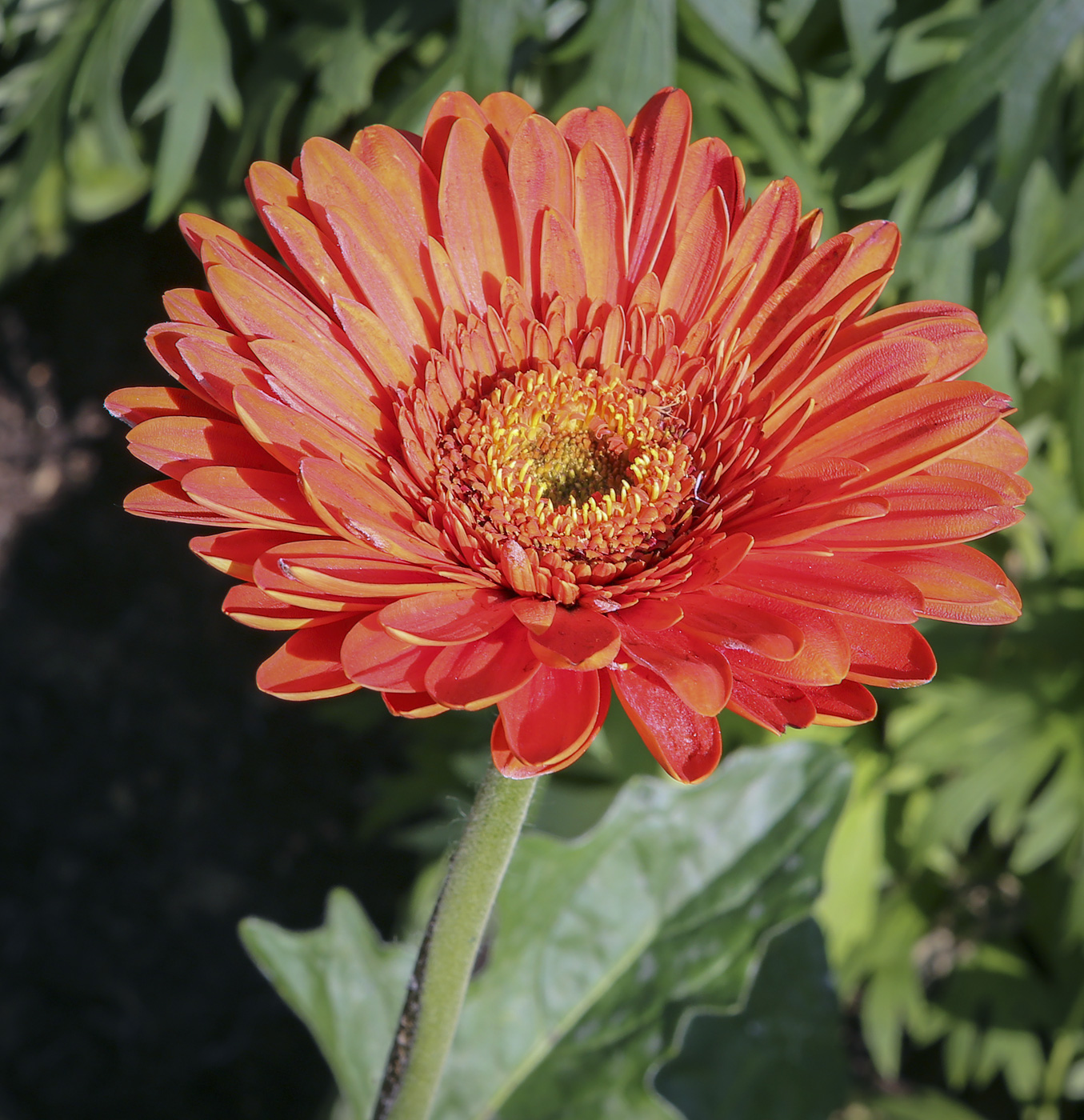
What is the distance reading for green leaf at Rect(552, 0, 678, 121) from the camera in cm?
108

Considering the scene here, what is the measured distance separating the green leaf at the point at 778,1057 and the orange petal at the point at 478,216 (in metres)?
0.82

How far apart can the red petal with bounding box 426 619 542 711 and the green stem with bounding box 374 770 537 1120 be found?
0.06 m

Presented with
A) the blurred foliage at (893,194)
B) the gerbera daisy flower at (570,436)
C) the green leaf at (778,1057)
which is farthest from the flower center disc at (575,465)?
the green leaf at (778,1057)

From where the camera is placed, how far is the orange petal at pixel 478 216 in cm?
70

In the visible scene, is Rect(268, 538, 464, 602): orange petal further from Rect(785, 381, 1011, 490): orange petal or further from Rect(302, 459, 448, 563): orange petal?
Rect(785, 381, 1011, 490): orange petal

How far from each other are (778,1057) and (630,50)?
43.4 inches

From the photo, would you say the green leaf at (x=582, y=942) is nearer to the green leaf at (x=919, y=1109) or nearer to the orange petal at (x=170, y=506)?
the orange petal at (x=170, y=506)

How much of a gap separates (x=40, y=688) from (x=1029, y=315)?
6.15 ft

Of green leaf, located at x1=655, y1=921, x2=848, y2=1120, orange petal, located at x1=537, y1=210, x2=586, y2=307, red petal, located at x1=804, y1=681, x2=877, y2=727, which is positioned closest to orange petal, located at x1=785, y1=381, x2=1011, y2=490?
red petal, located at x1=804, y1=681, x2=877, y2=727

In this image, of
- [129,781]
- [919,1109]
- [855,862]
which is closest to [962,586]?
[855,862]

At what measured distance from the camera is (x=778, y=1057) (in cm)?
123

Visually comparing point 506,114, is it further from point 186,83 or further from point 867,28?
point 186,83

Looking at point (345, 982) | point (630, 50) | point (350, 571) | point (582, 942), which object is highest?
point (630, 50)

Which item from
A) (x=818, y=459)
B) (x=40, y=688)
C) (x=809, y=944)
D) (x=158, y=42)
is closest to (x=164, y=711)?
(x=40, y=688)
